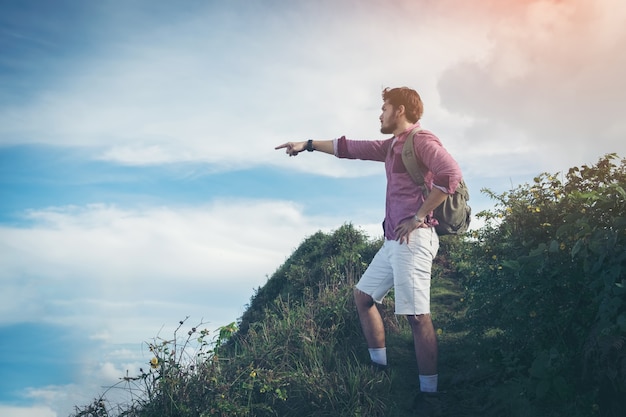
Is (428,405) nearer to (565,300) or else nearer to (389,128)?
(565,300)

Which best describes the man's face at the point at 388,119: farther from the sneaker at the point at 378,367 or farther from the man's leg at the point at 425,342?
the sneaker at the point at 378,367

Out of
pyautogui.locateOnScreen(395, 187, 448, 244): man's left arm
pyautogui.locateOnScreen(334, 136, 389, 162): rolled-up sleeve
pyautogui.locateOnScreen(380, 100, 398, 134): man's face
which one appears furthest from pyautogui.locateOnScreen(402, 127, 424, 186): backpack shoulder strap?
pyautogui.locateOnScreen(334, 136, 389, 162): rolled-up sleeve

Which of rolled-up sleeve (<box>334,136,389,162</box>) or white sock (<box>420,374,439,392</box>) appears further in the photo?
rolled-up sleeve (<box>334,136,389,162</box>)

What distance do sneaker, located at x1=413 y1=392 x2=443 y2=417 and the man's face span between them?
277 cm

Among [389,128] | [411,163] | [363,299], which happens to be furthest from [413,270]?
[389,128]

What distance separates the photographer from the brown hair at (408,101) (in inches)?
265

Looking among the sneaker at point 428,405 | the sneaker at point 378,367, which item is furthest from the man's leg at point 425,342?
the sneaker at point 378,367

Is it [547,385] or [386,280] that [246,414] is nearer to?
[386,280]

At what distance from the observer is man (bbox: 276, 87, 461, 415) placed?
6.18 meters

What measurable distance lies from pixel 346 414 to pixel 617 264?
2967 millimetres

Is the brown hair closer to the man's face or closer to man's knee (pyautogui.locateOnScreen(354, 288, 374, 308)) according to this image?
the man's face

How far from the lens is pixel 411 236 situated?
247 inches

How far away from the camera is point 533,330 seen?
633 centimetres

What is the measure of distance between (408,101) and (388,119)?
0.28m
